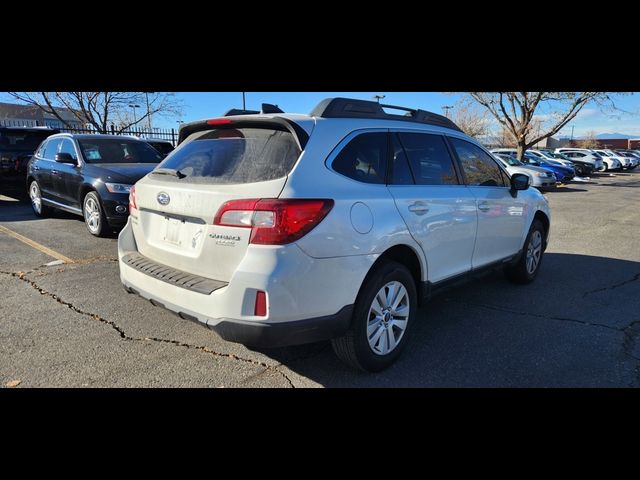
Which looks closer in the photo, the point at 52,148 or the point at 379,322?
the point at 379,322

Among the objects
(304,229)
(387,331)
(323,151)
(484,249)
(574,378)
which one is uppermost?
(323,151)

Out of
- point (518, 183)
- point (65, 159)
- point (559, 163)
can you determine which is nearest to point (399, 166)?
point (518, 183)

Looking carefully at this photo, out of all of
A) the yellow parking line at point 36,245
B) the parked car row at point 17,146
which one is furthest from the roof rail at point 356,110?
the parked car row at point 17,146

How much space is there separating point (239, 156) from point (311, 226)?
75cm

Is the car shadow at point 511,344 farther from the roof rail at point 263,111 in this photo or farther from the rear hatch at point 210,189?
the roof rail at point 263,111

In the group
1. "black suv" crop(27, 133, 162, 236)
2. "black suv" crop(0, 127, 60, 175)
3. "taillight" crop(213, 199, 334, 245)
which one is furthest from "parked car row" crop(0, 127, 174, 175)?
"taillight" crop(213, 199, 334, 245)

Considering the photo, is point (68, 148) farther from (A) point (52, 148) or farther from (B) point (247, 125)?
(B) point (247, 125)

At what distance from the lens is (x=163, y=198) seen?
3.03m

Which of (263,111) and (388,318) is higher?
(263,111)

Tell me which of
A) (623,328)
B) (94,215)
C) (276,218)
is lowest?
(623,328)

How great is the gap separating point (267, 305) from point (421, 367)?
1.39 m
